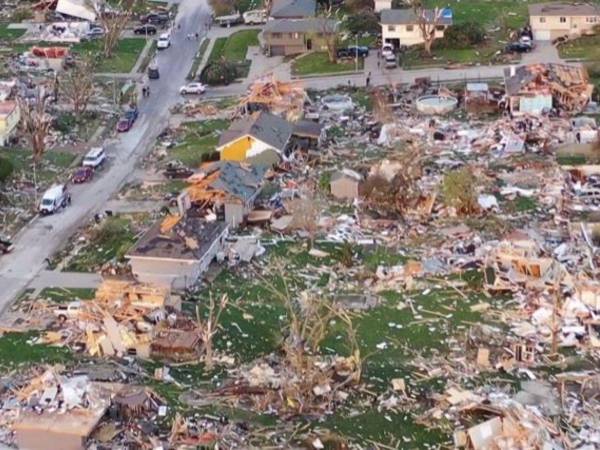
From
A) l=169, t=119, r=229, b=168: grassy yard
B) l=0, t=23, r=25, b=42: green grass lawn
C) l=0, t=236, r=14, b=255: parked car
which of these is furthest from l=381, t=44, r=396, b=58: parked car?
l=0, t=236, r=14, b=255: parked car

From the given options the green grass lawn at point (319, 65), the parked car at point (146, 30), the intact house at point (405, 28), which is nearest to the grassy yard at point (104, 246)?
the green grass lawn at point (319, 65)

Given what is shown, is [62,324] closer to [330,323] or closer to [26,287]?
[26,287]

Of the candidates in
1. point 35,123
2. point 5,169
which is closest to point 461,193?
point 5,169

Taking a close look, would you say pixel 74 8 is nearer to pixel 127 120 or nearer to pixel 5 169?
pixel 127 120

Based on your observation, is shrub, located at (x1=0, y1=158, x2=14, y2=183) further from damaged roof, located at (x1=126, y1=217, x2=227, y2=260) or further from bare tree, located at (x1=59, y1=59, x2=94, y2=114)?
damaged roof, located at (x1=126, y1=217, x2=227, y2=260)

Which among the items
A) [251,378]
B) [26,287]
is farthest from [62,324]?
[251,378]

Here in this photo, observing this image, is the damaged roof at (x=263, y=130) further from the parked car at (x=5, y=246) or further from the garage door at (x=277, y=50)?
the garage door at (x=277, y=50)
